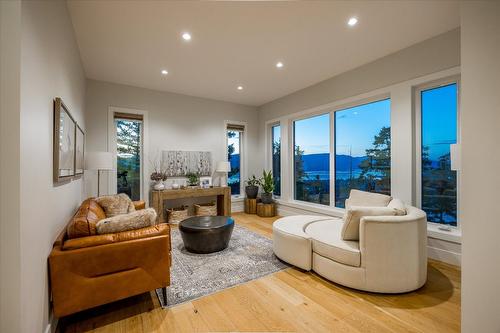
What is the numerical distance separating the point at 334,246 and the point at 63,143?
2.86 metres

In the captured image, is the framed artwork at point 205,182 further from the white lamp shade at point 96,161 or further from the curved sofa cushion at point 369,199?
the curved sofa cushion at point 369,199

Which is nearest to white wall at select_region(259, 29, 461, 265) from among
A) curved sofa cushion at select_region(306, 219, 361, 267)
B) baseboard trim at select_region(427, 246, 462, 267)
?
baseboard trim at select_region(427, 246, 462, 267)

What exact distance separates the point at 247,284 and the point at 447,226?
2.74 metres

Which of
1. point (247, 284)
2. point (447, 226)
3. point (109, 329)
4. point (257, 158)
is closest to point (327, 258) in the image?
point (247, 284)

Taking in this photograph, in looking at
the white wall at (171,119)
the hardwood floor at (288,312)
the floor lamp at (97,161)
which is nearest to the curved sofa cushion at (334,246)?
the hardwood floor at (288,312)

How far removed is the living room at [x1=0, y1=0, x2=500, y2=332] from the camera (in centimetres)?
133

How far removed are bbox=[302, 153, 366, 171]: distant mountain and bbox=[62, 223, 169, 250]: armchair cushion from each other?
345 cm

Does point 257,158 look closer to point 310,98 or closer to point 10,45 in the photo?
point 310,98

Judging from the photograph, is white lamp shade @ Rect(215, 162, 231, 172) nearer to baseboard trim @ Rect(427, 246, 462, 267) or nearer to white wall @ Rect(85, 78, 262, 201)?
white wall @ Rect(85, 78, 262, 201)

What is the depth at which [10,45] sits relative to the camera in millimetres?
1163

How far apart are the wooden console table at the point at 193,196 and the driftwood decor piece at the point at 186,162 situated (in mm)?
529

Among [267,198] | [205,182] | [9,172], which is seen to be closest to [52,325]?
[9,172]

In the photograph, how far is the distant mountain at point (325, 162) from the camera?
4078 millimetres

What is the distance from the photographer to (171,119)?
16.4ft
